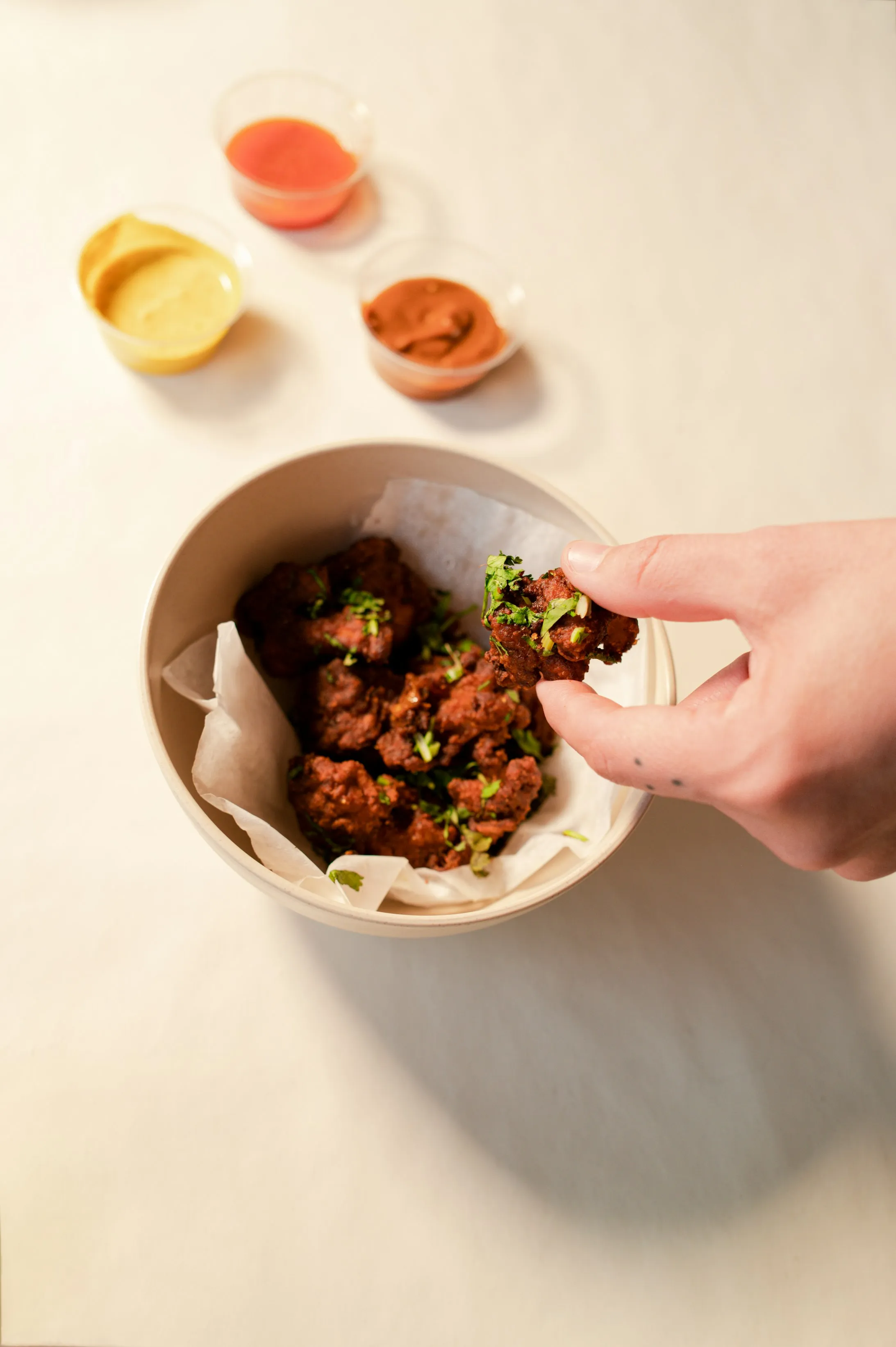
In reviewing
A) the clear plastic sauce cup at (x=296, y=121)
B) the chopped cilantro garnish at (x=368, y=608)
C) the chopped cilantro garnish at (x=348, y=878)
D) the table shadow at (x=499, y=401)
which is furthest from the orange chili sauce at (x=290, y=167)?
the chopped cilantro garnish at (x=348, y=878)

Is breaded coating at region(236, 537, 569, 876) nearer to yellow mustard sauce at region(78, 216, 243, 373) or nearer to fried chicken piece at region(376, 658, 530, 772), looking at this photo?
fried chicken piece at region(376, 658, 530, 772)

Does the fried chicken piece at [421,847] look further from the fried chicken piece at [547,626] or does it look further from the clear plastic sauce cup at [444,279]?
the clear plastic sauce cup at [444,279]

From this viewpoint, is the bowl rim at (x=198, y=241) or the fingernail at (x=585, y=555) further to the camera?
the bowl rim at (x=198, y=241)

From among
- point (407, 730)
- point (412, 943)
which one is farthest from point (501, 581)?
point (412, 943)

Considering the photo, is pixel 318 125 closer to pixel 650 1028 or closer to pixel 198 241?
pixel 198 241

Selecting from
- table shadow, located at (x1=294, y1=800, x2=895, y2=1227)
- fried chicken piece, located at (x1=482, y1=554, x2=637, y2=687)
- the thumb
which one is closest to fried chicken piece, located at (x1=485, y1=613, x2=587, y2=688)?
fried chicken piece, located at (x1=482, y1=554, x2=637, y2=687)

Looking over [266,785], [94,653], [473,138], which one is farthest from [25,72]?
[266,785]
